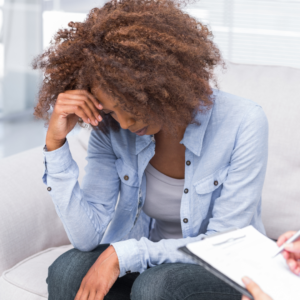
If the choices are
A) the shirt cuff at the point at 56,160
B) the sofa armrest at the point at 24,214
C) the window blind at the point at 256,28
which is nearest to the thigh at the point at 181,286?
the shirt cuff at the point at 56,160

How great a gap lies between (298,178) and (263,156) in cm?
32

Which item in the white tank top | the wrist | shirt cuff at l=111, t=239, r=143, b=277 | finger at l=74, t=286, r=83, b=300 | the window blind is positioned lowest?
finger at l=74, t=286, r=83, b=300

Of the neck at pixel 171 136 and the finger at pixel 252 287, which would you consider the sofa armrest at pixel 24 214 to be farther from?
the finger at pixel 252 287

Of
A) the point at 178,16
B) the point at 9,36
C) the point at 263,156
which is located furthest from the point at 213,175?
the point at 9,36

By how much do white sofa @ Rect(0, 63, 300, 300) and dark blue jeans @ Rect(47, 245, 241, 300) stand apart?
0.18m

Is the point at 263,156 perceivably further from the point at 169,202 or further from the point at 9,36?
the point at 9,36

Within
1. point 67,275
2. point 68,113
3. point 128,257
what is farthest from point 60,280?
point 68,113

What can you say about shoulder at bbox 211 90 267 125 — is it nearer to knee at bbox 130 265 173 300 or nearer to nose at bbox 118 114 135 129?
nose at bbox 118 114 135 129

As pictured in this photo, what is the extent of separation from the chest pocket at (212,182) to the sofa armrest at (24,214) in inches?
19.5

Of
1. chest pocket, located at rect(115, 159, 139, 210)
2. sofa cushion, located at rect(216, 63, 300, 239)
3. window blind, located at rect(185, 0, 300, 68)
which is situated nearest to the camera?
chest pocket, located at rect(115, 159, 139, 210)

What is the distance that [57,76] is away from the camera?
2.77 feet

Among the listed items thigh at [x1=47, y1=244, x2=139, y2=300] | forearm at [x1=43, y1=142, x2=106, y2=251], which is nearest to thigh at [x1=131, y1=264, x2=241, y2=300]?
thigh at [x1=47, y1=244, x2=139, y2=300]

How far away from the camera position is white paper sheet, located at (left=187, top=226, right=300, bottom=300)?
0.59 metres

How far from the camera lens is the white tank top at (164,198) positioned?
40.3 inches
